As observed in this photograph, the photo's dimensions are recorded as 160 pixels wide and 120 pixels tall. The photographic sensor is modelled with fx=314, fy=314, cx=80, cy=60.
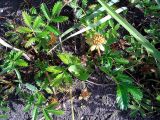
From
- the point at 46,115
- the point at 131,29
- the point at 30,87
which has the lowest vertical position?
the point at 46,115

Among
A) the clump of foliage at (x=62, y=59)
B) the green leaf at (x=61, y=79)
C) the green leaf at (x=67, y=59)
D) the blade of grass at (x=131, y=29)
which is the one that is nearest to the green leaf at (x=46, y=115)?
the clump of foliage at (x=62, y=59)

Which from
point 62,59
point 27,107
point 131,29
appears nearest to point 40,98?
point 27,107

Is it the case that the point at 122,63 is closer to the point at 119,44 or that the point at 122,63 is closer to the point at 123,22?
the point at 119,44

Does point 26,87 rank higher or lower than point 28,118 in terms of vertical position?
higher

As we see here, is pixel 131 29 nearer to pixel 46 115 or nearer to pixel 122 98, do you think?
pixel 122 98

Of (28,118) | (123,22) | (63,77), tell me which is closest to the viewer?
(123,22)

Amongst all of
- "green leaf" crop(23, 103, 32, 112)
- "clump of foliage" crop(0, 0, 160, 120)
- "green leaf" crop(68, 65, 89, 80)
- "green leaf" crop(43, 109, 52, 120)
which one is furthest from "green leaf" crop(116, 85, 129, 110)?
"green leaf" crop(23, 103, 32, 112)

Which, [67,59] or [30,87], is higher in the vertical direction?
[67,59]

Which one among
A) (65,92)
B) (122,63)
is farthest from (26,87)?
(122,63)

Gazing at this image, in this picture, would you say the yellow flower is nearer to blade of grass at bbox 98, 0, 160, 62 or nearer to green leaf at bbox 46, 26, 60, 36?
green leaf at bbox 46, 26, 60, 36
